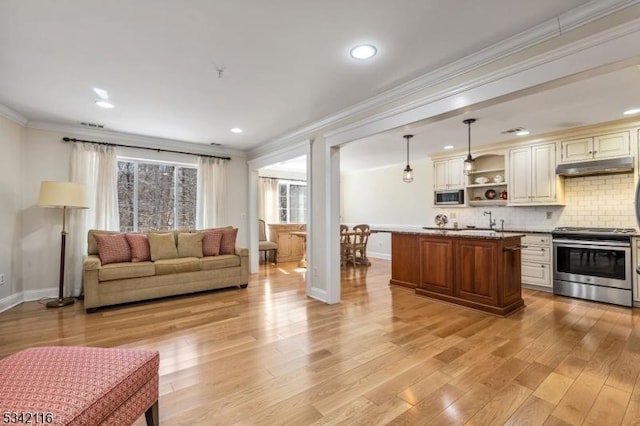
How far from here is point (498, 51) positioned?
231 centimetres

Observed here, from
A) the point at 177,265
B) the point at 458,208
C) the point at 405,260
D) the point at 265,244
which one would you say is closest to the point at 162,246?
the point at 177,265

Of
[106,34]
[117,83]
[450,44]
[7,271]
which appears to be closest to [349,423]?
[450,44]

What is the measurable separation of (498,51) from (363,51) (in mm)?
1022

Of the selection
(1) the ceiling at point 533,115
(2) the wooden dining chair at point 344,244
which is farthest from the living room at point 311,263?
(2) the wooden dining chair at point 344,244

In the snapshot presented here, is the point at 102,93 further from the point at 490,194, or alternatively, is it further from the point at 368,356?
the point at 490,194

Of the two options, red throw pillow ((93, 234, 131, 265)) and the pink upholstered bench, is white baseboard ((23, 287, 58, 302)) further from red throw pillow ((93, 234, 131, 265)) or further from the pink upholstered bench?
the pink upholstered bench

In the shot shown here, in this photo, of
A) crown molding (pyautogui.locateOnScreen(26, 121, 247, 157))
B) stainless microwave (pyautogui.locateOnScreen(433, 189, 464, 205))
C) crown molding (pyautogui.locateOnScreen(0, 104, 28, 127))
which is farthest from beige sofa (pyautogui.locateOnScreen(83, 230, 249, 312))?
stainless microwave (pyautogui.locateOnScreen(433, 189, 464, 205))

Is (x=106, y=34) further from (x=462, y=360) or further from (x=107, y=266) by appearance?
(x=462, y=360)

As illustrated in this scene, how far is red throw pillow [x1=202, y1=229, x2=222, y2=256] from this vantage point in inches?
192

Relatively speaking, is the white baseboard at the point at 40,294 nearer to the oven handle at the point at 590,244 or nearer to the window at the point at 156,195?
the window at the point at 156,195

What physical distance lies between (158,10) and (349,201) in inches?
296

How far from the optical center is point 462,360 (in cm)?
246

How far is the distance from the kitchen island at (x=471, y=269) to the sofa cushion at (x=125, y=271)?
149 inches

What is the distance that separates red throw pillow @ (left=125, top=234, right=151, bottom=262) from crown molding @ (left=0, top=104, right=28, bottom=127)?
1.98 meters
